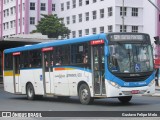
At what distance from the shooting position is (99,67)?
1855 cm

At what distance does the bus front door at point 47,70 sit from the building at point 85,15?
5237 centimetres

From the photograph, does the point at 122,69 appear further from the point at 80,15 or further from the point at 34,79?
the point at 80,15

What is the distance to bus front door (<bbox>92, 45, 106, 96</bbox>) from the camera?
18.4 m

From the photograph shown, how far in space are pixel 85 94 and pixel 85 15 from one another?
66058 millimetres

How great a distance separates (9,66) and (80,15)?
60519 mm

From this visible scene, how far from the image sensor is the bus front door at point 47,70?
22.1 metres

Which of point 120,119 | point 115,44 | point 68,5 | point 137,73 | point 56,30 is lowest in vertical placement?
point 120,119

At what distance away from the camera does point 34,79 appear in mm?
23641

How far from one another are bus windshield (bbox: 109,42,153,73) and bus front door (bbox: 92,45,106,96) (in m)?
0.50

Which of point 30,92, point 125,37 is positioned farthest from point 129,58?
point 30,92

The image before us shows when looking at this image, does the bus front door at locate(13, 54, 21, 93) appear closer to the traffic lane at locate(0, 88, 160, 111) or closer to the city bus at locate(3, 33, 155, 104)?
the city bus at locate(3, 33, 155, 104)

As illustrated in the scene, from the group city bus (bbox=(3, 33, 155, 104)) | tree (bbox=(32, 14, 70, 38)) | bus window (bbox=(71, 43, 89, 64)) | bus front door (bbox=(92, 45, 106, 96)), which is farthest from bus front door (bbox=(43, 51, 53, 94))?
tree (bbox=(32, 14, 70, 38))

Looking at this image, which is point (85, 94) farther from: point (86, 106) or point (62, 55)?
point (62, 55)

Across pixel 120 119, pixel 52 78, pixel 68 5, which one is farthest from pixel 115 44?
pixel 68 5
